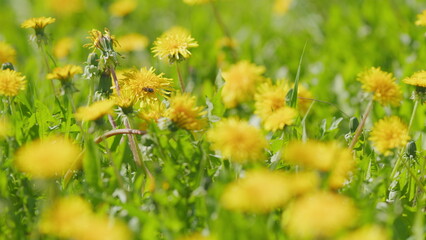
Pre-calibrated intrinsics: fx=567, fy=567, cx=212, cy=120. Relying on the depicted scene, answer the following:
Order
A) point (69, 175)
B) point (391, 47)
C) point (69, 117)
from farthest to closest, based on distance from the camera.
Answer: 1. point (391, 47)
2. point (69, 117)
3. point (69, 175)

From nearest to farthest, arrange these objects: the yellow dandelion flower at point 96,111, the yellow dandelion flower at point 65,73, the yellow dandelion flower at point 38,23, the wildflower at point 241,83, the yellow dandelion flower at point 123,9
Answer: the yellow dandelion flower at point 96,111 < the yellow dandelion flower at point 65,73 < the wildflower at point 241,83 < the yellow dandelion flower at point 38,23 < the yellow dandelion flower at point 123,9

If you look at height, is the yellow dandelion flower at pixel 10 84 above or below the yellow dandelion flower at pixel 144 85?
above

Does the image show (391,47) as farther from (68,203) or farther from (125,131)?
(68,203)

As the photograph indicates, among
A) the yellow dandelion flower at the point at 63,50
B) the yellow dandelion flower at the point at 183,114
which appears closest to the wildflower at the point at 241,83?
the yellow dandelion flower at the point at 183,114

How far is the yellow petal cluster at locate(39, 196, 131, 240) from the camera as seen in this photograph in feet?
3.53

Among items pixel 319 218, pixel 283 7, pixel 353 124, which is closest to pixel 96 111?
pixel 319 218

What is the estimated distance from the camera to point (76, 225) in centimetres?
111

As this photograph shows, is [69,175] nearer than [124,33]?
Yes

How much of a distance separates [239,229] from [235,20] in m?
3.48

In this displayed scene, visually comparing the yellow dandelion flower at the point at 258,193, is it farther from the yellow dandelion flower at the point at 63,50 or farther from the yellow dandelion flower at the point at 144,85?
the yellow dandelion flower at the point at 63,50

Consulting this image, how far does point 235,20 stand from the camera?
4543 mm

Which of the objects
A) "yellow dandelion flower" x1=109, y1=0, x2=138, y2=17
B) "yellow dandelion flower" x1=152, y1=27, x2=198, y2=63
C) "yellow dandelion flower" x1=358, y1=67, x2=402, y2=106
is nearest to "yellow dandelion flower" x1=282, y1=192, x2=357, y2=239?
"yellow dandelion flower" x1=358, y1=67, x2=402, y2=106

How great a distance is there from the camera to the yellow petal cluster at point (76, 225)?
1075 millimetres

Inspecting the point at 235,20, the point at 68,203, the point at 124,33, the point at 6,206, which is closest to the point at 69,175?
the point at 6,206
